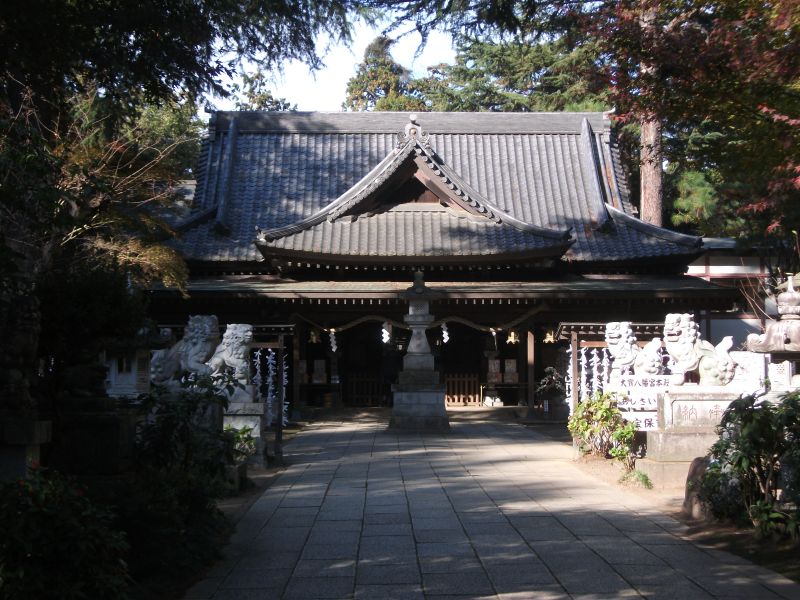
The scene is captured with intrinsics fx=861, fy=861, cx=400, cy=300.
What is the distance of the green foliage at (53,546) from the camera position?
406 cm

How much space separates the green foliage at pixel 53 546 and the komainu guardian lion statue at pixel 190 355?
708 centimetres

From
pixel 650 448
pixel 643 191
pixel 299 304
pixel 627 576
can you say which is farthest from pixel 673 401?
pixel 643 191

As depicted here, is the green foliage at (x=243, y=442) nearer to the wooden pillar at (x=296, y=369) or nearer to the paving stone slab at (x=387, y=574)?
the paving stone slab at (x=387, y=574)

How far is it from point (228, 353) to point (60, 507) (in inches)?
310

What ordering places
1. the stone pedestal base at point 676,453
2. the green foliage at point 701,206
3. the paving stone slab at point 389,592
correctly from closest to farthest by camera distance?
the paving stone slab at point 389,592
the stone pedestal base at point 676,453
the green foliage at point 701,206

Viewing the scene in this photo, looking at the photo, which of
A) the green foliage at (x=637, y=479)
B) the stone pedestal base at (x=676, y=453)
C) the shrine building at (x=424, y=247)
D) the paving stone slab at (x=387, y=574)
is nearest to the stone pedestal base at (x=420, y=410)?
the shrine building at (x=424, y=247)

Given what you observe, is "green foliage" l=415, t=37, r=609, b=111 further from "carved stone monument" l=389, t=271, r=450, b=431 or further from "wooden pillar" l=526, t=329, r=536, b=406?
"carved stone monument" l=389, t=271, r=450, b=431

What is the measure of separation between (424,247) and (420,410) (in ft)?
18.2

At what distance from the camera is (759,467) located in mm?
7215

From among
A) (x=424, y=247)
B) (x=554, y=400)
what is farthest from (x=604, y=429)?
(x=424, y=247)

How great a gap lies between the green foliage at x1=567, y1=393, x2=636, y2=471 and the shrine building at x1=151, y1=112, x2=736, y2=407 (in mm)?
5476

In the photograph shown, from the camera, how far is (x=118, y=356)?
10.7 m

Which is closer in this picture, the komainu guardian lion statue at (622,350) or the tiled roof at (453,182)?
the komainu guardian lion statue at (622,350)

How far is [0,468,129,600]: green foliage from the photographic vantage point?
13.3 ft
